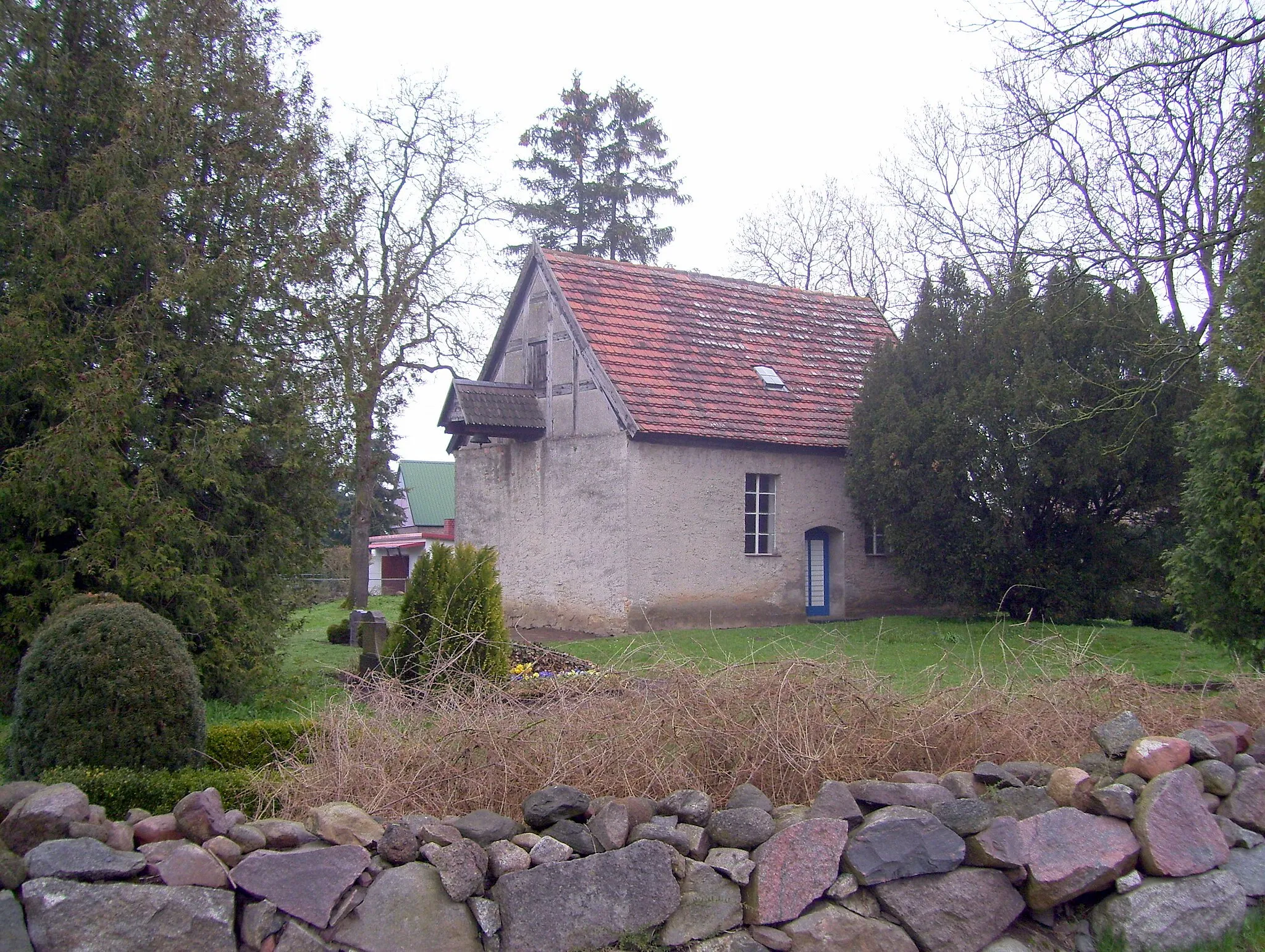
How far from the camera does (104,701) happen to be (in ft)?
18.4

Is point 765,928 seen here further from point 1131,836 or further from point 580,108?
point 580,108

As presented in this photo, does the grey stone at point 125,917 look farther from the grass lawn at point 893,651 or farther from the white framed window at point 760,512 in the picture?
the white framed window at point 760,512

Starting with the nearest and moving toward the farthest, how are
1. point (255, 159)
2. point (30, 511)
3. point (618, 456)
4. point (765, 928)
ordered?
point (765, 928) < point (30, 511) < point (255, 159) < point (618, 456)

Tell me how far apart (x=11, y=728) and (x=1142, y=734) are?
6219 millimetres

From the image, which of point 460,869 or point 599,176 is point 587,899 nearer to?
point 460,869

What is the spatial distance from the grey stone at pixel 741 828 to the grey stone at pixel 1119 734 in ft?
7.28

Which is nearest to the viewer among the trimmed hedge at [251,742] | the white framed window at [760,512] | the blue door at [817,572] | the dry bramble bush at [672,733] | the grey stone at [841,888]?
the grey stone at [841,888]

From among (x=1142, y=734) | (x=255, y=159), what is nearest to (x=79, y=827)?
(x=1142, y=734)

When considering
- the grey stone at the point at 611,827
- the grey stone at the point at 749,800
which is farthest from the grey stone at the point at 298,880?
the grey stone at the point at 749,800

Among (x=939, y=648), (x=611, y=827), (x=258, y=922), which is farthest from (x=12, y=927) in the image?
(x=939, y=648)

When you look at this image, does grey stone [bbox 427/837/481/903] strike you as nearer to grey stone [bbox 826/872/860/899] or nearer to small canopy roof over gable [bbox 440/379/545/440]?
grey stone [bbox 826/872/860/899]

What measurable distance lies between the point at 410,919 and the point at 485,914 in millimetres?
321

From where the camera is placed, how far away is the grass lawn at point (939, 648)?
294 inches

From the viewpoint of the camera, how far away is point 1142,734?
612cm
